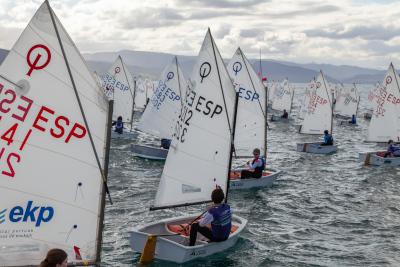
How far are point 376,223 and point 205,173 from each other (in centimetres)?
830

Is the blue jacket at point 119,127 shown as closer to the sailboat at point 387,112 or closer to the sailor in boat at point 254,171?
the sailor in boat at point 254,171

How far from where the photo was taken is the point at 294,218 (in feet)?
68.9

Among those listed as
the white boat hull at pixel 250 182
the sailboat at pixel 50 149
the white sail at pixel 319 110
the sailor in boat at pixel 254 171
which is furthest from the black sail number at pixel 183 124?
the white sail at pixel 319 110

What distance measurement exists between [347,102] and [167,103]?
46187 millimetres

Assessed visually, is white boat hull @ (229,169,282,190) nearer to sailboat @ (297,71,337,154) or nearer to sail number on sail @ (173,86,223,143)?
sail number on sail @ (173,86,223,143)

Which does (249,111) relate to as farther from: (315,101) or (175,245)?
(315,101)

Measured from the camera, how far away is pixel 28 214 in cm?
948

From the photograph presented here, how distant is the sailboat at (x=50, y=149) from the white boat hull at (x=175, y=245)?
425cm

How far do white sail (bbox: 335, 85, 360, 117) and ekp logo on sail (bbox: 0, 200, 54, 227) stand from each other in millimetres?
65133

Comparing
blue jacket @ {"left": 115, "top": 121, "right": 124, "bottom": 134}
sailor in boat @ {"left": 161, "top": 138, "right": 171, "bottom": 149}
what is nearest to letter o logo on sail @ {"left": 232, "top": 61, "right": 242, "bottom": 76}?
sailor in boat @ {"left": 161, "top": 138, "right": 171, "bottom": 149}

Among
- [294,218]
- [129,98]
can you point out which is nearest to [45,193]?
[294,218]

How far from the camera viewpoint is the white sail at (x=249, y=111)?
90.1 ft

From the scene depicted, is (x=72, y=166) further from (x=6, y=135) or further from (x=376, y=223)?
(x=376, y=223)

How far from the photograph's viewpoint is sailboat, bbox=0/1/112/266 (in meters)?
9.03
